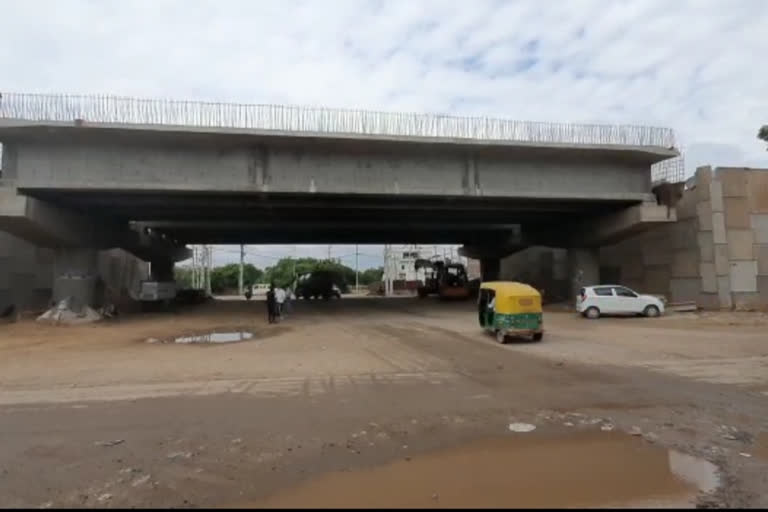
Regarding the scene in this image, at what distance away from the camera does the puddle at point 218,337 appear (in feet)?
61.8

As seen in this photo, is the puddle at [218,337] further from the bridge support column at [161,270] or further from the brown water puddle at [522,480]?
the bridge support column at [161,270]

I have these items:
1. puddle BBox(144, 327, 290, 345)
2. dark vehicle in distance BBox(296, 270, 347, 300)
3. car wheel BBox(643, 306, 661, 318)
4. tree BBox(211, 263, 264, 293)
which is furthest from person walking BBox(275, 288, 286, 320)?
tree BBox(211, 263, 264, 293)

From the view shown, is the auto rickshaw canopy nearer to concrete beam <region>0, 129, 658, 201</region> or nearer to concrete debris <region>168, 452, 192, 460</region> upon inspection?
concrete beam <region>0, 129, 658, 201</region>

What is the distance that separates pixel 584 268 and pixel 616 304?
6.86m

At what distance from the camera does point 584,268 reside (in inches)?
1268

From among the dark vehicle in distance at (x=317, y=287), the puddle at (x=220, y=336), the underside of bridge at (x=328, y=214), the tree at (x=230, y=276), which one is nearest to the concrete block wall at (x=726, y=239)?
the underside of bridge at (x=328, y=214)

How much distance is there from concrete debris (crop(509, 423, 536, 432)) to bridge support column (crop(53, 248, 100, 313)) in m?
23.4

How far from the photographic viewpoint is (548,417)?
7.79m

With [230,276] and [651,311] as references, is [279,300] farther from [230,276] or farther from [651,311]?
[230,276]

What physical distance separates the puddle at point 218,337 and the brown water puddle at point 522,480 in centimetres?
1373

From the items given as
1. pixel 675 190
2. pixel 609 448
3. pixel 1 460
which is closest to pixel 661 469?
pixel 609 448

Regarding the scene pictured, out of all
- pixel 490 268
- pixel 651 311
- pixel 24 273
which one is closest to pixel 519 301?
pixel 651 311

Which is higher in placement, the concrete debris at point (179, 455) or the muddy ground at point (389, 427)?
the concrete debris at point (179, 455)

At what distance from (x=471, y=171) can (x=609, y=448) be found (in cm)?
1941
